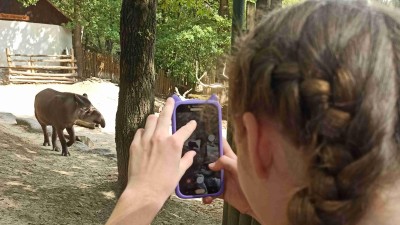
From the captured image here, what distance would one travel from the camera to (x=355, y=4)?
0.80m

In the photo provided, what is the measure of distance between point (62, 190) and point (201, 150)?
199 inches

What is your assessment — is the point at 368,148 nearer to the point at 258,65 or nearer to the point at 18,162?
the point at 258,65

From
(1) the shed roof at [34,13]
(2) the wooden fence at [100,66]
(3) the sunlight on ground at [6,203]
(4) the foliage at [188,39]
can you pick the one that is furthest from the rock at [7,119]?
(1) the shed roof at [34,13]

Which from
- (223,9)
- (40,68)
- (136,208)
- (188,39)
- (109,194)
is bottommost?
(109,194)

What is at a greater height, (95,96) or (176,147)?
(176,147)

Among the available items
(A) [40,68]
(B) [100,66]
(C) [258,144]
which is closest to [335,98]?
(C) [258,144]

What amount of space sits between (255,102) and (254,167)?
0.35 feet

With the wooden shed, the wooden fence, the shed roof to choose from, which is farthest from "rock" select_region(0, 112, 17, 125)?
the shed roof

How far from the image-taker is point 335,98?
2.28 ft

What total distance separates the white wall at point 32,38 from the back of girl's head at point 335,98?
80.4 ft

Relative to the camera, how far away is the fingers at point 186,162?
1.16 m

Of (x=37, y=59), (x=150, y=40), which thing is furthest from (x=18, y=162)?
(x=37, y=59)

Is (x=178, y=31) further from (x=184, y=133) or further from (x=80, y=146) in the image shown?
(x=184, y=133)

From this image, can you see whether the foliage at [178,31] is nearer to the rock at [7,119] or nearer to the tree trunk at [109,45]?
the tree trunk at [109,45]
